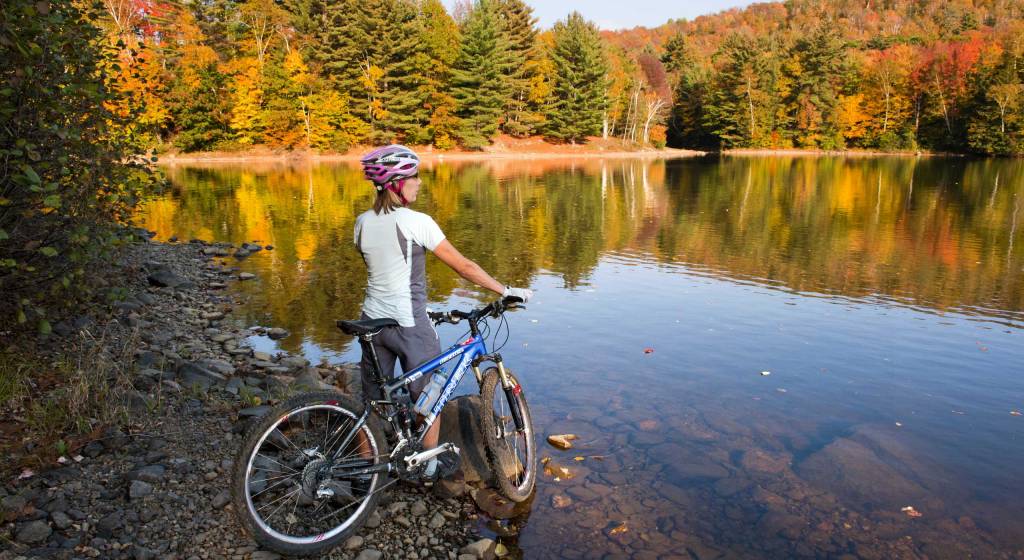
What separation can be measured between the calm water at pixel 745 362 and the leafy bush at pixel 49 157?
3.61m

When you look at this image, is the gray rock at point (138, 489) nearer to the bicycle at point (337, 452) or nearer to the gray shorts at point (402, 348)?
the bicycle at point (337, 452)

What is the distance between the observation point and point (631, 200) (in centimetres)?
2952

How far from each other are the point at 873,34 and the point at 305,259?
127524 millimetres

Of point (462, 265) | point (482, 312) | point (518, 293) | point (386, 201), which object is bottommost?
point (482, 312)

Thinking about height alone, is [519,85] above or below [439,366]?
above

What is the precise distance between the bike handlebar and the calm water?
1.58 m

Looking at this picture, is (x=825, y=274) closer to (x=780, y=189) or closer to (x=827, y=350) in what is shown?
(x=827, y=350)

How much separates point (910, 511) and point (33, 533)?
20.1ft

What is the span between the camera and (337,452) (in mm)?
3963

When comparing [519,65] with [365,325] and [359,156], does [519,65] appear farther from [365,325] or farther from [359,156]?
[365,325]

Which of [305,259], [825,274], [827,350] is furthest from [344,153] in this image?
[827,350]

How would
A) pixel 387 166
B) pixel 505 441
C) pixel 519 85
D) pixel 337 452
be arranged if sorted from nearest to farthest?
pixel 337 452
pixel 387 166
pixel 505 441
pixel 519 85

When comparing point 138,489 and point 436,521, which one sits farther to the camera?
point 436,521

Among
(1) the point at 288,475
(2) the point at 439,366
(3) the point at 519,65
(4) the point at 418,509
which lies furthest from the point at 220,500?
(3) the point at 519,65
